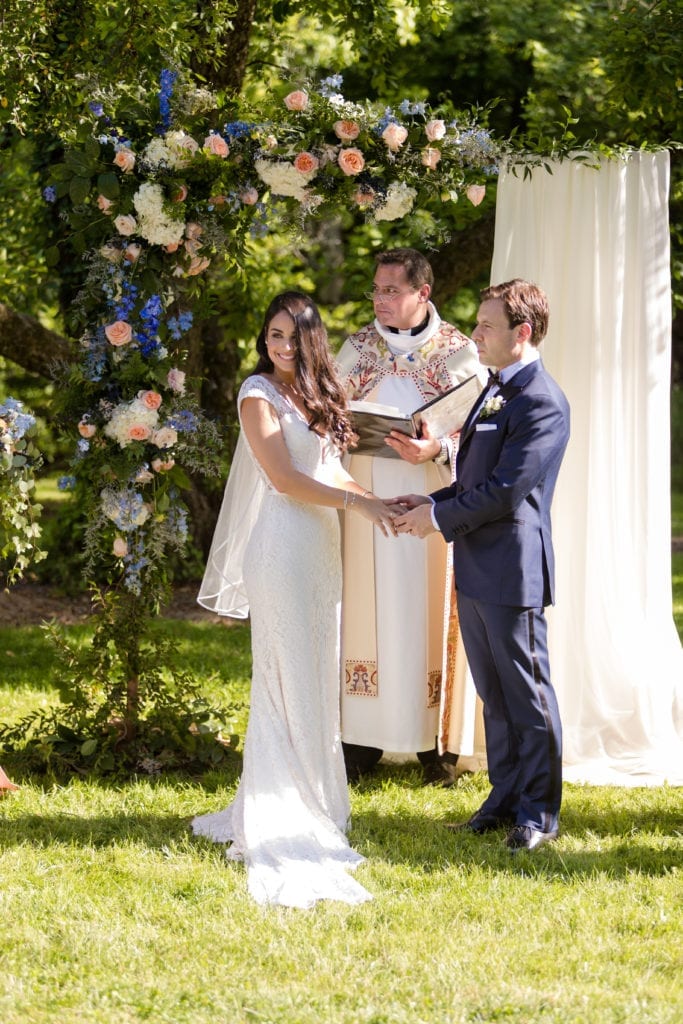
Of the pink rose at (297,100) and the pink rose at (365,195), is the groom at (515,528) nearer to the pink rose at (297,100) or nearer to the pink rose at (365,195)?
the pink rose at (365,195)

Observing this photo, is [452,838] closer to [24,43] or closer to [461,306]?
[24,43]

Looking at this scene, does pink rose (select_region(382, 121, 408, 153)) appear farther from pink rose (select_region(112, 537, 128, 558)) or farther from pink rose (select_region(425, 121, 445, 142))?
pink rose (select_region(112, 537, 128, 558))

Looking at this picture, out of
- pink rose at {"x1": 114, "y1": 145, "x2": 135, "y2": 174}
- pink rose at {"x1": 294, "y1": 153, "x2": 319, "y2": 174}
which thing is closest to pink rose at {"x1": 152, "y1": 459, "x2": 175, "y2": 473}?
pink rose at {"x1": 114, "y1": 145, "x2": 135, "y2": 174}

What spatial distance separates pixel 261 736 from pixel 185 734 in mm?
1110

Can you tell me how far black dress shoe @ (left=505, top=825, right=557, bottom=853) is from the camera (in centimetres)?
425

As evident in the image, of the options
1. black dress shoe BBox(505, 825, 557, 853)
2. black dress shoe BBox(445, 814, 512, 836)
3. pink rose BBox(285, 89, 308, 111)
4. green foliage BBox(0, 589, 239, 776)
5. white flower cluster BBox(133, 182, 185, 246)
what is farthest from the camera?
green foliage BBox(0, 589, 239, 776)

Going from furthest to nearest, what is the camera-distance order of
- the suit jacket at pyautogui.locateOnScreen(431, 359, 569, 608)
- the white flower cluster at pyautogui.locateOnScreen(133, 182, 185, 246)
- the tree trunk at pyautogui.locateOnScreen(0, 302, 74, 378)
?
1. the tree trunk at pyautogui.locateOnScreen(0, 302, 74, 378)
2. the white flower cluster at pyautogui.locateOnScreen(133, 182, 185, 246)
3. the suit jacket at pyautogui.locateOnScreen(431, 359, 569, 608)

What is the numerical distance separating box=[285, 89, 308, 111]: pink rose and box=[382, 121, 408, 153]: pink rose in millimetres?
322

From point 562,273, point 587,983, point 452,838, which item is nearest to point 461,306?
point 562,273

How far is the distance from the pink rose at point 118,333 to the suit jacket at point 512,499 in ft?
4.55

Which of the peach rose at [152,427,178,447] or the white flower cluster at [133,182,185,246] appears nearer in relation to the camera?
the white flower cluster at [133,182,185,246]

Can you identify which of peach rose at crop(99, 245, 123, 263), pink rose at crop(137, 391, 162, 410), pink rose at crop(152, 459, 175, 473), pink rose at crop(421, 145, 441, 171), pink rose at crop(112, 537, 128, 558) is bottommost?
pink rose at crop(112, 537, 128, 558)

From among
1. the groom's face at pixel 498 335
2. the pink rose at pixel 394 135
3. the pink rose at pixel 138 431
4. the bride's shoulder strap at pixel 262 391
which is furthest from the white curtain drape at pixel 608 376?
the pink rose at pixel 138 431

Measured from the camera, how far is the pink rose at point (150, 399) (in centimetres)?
478
